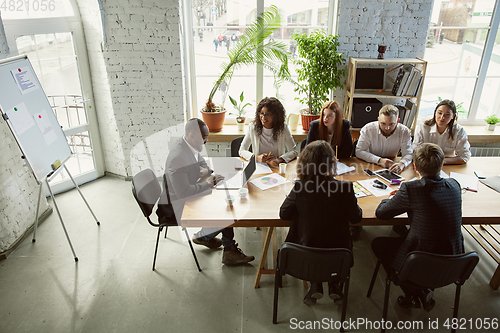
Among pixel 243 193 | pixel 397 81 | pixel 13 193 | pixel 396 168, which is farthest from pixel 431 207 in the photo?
pixel 13 193

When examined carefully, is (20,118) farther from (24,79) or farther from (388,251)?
(388,251)

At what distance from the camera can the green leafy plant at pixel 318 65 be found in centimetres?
418

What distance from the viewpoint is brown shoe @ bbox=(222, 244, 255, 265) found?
3188 millimetres

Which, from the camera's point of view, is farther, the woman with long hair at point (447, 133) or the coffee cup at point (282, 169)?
the woman with long hair at point (447, 133)

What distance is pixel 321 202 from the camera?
2199 mm

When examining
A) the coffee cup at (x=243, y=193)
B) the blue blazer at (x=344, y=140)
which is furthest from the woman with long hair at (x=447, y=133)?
the coffee cup at (x=243, y=193)

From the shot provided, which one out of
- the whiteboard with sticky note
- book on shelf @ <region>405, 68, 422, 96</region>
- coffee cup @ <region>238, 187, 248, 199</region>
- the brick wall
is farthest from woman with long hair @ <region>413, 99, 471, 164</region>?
the whiteboard with sticky note

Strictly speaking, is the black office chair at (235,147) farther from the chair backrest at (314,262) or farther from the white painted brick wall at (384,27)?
the white painted brick wall at (384,27)

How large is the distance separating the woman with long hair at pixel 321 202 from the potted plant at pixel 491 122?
3.36 m

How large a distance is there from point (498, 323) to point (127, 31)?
14.6 ft

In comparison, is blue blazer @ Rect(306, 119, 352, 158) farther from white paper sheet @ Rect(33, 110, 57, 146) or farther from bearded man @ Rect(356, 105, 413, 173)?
white paper sheet @ Rect(33, 110, 57, 146)

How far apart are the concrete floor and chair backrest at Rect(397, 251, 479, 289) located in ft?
1.81

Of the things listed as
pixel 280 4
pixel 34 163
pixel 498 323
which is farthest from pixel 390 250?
pixel 280 4

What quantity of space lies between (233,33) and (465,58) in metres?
3.03
